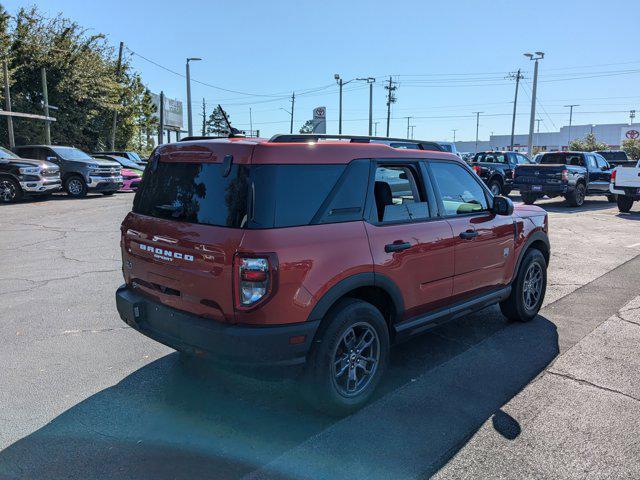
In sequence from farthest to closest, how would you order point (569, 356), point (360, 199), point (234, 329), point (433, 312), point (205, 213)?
point (569, 356) → point (433, 312) → point (360, 199) → point (205, 213) → point (234, 329)

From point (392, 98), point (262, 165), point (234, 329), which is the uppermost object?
point (392, 98)

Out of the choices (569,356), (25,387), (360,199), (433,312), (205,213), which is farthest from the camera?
(569,356)

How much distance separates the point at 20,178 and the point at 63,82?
50.4 ft

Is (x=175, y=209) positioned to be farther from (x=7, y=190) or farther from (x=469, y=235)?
(x=7, y=190)

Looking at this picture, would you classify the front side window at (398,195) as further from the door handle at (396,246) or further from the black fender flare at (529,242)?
the black fender flare at (529,242)

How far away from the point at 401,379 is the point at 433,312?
60 cm

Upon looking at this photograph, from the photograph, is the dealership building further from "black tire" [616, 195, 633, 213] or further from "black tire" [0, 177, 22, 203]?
"black tire" [0, 177, 22, 203]

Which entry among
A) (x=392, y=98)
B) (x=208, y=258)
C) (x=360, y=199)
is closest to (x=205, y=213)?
(x=208, y=258)

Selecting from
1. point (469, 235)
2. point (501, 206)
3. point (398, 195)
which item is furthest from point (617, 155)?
point (398, 195)

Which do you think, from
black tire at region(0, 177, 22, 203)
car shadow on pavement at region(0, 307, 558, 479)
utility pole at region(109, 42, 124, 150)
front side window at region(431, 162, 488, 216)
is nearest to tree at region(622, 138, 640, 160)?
utility pole at region(109, 42, 124, 150)

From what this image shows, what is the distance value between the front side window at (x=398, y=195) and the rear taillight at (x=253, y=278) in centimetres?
103

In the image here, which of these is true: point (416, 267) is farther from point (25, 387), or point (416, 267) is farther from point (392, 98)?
point (392, 98)

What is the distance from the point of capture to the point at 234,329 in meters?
2.98

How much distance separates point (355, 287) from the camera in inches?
132
